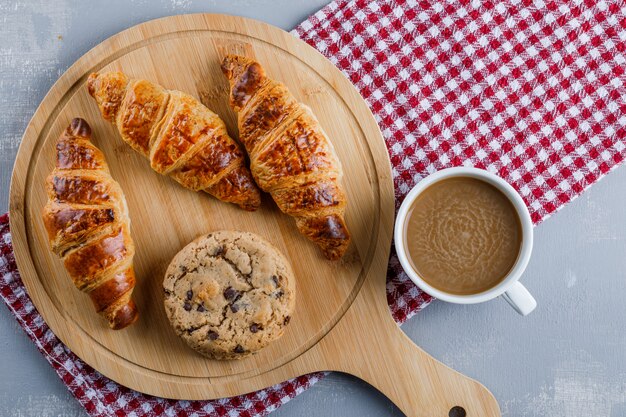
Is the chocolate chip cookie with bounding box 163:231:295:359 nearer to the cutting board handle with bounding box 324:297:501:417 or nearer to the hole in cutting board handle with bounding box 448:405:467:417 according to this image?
the cutting board handle with bounding box 324:297:501:417

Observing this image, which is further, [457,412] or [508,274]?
[457,412]

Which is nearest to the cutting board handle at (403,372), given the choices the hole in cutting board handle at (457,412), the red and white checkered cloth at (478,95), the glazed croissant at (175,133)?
the hole in cutting board handle at (457,412)

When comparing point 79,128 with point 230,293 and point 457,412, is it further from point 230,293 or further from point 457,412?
point 457,412

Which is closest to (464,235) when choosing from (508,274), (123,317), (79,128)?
(508,274)

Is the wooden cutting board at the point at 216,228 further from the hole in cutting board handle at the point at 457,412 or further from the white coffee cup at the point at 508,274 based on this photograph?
the white coffee cup at the point at 508,274

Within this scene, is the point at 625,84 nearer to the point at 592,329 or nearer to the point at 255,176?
the point at 592,329

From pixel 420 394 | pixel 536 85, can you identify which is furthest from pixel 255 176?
pixel 536 85
